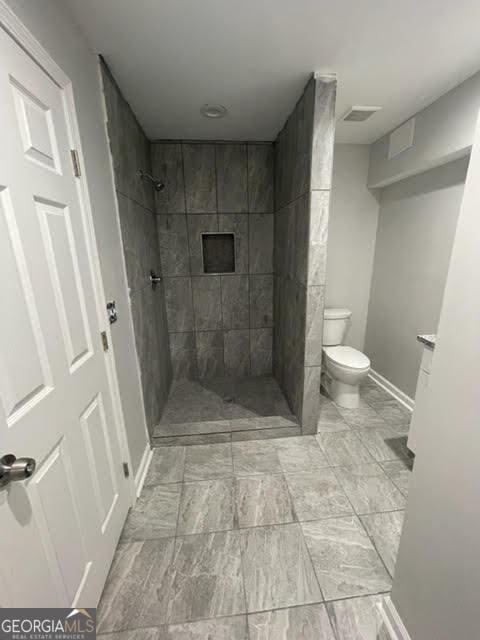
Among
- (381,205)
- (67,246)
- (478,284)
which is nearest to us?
(478,284)

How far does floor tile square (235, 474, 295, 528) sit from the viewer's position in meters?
1.48

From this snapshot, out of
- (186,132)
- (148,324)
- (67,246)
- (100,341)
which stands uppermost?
(186,132)

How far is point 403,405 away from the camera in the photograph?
2459 millimetres

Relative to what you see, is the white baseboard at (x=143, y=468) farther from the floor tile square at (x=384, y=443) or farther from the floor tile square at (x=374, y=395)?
the floor tile square at (x=374, y=395)

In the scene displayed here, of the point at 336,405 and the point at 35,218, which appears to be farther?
the point at 336,405

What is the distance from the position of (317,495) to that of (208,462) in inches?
29.5

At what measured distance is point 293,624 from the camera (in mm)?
1064

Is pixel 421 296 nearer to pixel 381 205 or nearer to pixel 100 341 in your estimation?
pixel 381 205

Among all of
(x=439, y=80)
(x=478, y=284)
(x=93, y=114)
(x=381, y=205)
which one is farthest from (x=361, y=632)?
(x=381, y=205)

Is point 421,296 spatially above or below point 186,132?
below

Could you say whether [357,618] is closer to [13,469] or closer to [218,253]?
[13,469]

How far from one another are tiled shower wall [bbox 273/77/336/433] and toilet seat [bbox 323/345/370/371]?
0.41 metres

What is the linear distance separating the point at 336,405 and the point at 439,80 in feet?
8.00

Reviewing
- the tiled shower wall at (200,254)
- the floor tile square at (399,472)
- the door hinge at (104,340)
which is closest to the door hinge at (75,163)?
the door hinge at (104,340)
